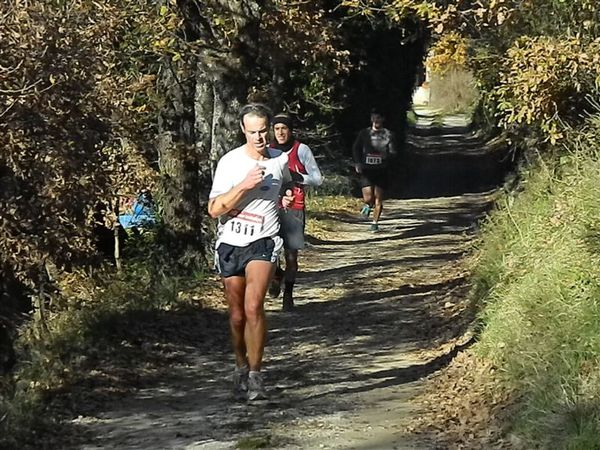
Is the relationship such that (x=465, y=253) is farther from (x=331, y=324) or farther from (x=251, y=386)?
(x=251, y=386)

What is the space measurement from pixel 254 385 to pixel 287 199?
1316mm

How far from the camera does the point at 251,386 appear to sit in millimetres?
8141

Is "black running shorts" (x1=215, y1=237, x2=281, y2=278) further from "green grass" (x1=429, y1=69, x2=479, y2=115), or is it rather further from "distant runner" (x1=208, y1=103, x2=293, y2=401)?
"green grass" (x1=429, y1=69, x2=479, y2=115)

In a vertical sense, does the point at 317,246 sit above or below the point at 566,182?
below

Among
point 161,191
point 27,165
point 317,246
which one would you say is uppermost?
point 27,165

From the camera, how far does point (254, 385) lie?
8141 millimetres

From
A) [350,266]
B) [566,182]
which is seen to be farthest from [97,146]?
[350,266]

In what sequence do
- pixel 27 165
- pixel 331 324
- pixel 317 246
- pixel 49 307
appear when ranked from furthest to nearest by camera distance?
pixel 317 246, pixel 331 324, pixel 49 307, pixel 27 165

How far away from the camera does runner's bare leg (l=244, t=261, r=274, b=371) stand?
7828 millimetres

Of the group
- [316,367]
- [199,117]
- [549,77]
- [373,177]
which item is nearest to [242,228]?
[316,367]

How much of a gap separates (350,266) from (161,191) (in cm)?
297

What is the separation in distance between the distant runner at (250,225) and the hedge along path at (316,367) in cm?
66

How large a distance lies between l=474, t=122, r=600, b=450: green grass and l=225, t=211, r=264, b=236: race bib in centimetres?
192

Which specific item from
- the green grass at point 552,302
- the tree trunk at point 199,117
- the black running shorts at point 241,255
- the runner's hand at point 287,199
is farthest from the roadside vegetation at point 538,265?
the tree trunk at point 199,117
